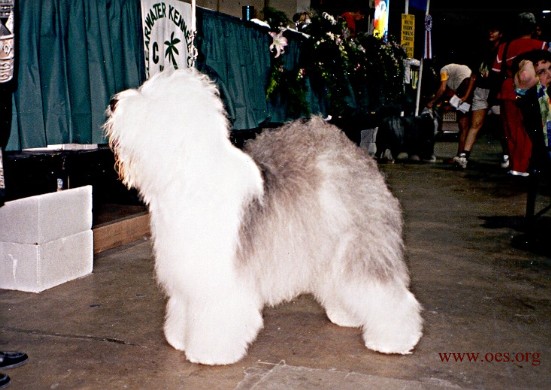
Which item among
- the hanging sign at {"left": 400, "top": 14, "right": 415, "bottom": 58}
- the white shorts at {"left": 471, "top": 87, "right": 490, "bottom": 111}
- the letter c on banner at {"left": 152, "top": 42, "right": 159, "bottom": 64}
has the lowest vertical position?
the white shorts at {"left": 471, "top": 87, "right": 490, "bottom": 111}

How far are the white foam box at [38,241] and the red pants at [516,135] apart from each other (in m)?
Result: 6.95

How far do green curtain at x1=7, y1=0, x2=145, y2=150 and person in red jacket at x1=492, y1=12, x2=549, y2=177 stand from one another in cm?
633

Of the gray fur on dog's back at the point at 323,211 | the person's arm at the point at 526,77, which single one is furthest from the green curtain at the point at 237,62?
the gray fur on dog's back at the point at 323,211

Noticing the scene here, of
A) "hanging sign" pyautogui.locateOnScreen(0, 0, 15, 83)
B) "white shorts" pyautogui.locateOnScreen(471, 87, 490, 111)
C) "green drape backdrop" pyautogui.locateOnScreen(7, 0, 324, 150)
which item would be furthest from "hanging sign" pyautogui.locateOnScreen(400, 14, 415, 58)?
"hanging sign" pyautogui.locateOnScreen(0, 0, 15, 83)

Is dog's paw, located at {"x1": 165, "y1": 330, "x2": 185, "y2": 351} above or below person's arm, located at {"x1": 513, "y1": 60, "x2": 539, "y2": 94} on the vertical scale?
below

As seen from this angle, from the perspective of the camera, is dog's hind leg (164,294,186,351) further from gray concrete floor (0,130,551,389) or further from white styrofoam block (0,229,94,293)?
white styrofoam block (0,229,94,293)

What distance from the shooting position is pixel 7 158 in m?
4.21

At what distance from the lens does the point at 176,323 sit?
3471 millimetres

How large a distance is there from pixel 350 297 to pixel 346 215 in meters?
0.45

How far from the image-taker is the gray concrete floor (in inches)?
124

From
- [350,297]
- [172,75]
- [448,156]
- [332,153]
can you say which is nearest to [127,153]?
[172,75]

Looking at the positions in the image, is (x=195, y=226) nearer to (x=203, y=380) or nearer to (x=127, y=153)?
(x=127, y=153)

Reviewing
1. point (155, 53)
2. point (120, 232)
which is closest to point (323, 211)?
point (155, 53)

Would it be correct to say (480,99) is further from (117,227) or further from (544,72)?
(117,227)
